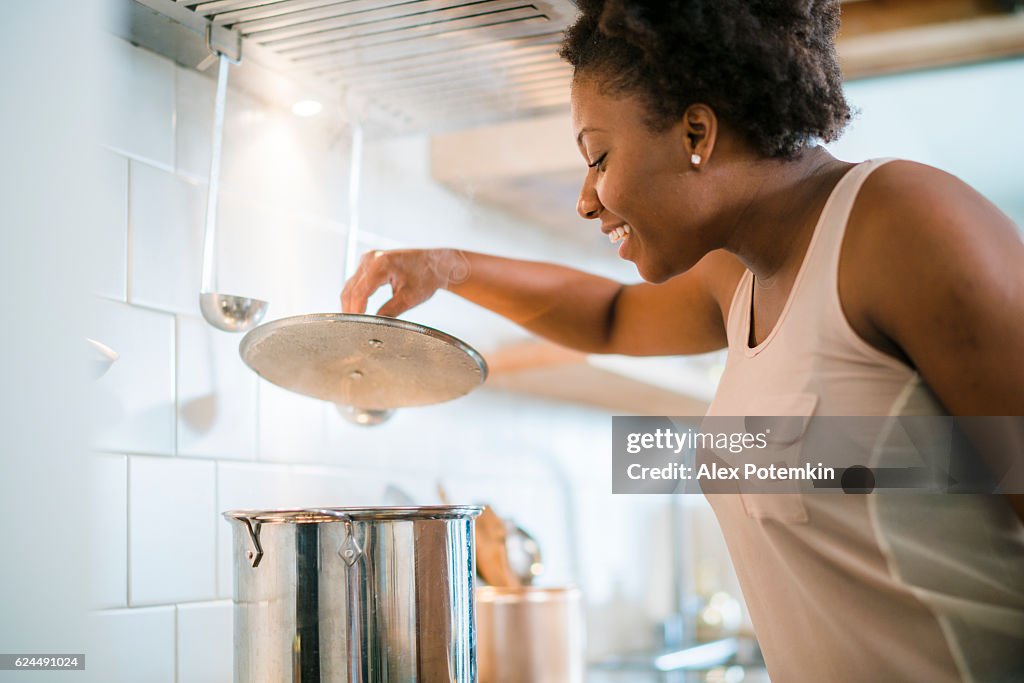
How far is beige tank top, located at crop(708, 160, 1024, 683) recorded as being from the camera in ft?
2.51

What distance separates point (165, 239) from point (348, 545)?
417 mm

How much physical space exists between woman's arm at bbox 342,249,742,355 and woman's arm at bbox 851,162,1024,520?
29cm

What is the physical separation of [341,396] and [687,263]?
1.26 feet

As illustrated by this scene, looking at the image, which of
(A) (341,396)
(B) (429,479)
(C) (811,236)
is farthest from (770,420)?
(B) (429,479)

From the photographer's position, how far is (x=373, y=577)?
752mm

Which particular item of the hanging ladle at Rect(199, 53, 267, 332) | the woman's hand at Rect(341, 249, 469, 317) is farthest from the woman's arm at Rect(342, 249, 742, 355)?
the hanging ladle at Rect(199, 53, 267, 332)

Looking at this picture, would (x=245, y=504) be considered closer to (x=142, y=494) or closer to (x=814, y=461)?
(x=142, y=494)

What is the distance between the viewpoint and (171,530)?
0.97 m

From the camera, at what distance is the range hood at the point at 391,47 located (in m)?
0.94

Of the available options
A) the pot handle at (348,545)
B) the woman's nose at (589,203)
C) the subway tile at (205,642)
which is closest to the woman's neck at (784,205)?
the woman's nose at (589,203)

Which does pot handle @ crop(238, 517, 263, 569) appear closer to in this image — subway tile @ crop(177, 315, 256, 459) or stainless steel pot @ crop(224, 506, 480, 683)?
stainless steel pot @ crop(224, 506, 480, 683)

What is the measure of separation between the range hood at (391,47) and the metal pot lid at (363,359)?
0.99 ft

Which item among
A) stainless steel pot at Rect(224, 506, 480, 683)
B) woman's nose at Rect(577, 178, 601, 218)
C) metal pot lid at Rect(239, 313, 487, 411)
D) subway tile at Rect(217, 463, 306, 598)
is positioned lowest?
stainless steel pot at Rect(224, 506, 480, 683)

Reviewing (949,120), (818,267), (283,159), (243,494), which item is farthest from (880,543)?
(949,120)
